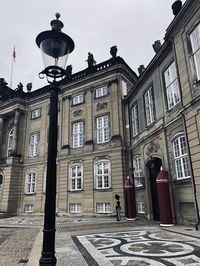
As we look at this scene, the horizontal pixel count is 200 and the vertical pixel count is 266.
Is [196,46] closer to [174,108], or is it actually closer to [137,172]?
[174,108]

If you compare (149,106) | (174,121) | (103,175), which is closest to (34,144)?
(103,175)

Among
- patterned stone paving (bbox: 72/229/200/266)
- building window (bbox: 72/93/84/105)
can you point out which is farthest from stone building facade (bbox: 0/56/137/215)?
patterned stone paving (bbox: 72/229/200/266)

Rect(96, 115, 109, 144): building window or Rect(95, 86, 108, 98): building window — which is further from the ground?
Rect(95, 86, 108, 98): building window

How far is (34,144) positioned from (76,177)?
852 cm

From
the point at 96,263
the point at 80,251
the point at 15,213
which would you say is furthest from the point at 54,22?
the point at 15,213

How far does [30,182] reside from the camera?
27.4 meters

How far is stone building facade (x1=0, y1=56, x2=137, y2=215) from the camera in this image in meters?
21.7

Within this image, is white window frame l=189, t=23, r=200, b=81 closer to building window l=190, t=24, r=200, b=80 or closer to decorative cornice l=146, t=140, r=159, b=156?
building window l=190, t=24, r=200, b=80

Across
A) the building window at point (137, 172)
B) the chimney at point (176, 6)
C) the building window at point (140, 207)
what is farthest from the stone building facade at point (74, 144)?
the chimney at point (176, 6)

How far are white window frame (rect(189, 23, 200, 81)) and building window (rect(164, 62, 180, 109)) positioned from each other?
225cm

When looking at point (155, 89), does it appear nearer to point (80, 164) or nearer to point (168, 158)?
point (168, 158)

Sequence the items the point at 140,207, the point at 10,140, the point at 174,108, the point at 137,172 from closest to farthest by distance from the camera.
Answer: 1. the point at 174,108
2. the point at 140,207
3. the point at 137,172
4. the point at 10,140

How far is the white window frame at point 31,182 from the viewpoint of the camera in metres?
27.0

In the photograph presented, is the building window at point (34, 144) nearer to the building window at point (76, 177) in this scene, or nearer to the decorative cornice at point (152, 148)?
the building window at point (76, 177)
